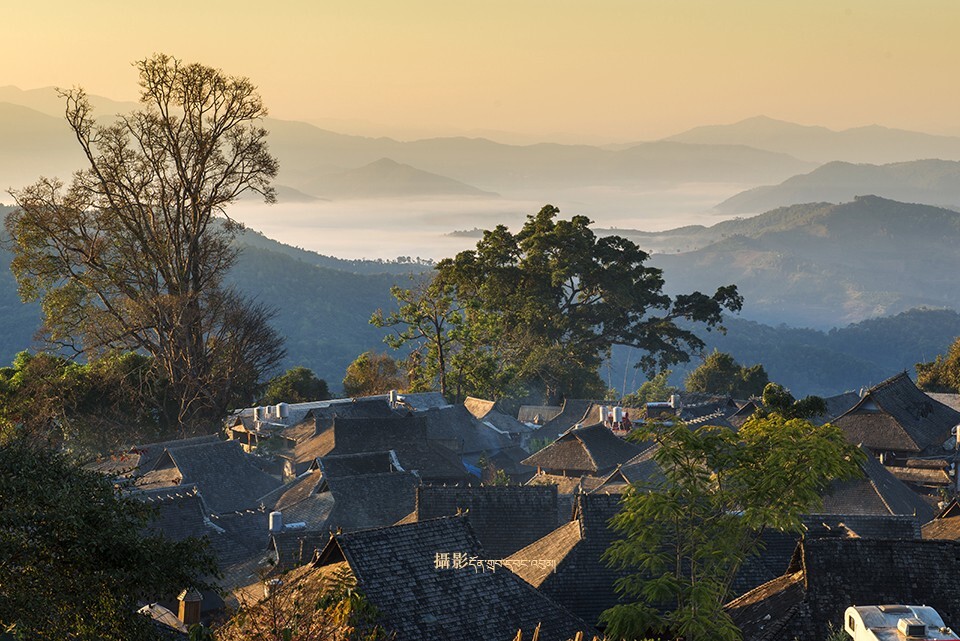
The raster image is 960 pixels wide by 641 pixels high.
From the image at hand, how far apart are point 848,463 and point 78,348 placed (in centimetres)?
4410

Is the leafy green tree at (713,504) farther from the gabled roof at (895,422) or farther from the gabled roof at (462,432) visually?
the gabled roof at (462,432)

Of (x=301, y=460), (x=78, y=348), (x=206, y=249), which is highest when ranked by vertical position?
(x=206, y=249)

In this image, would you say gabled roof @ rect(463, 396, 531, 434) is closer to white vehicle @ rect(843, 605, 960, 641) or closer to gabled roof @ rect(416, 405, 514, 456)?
gabled roof @ rect(416, 405, 514, 456)

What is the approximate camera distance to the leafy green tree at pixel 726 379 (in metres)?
97.9

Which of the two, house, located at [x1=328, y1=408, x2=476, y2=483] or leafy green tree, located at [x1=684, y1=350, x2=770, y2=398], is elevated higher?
house, located at [x1=328, y1=408, x2=476, y2=483]

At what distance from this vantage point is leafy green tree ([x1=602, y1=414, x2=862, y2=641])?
25.0 metres

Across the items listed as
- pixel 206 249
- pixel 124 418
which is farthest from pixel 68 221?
pixel 124 418

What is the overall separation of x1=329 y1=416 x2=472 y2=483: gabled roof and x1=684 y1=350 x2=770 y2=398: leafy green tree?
39985 millimetres

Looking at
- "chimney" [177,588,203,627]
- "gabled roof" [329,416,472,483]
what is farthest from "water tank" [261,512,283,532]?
"gabled roof" [329,416,472,483]

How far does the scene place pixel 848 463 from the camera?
1056 inches

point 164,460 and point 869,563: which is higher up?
point 869,563

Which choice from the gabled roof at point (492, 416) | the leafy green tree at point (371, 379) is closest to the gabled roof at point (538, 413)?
the gabled roof at point (492, 416)

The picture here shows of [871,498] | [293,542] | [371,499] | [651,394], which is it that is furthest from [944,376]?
[293,542]

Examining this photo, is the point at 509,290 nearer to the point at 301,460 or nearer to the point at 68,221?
the point at 301,460
